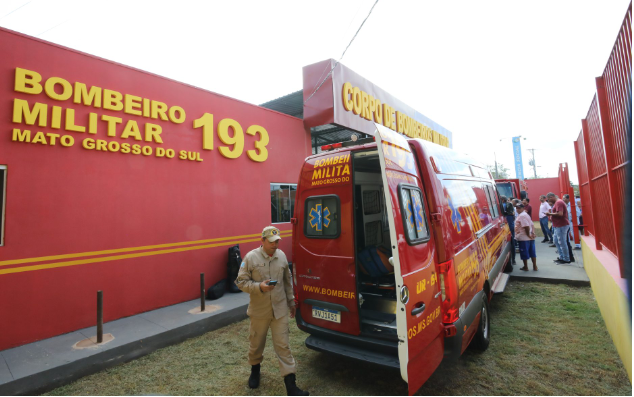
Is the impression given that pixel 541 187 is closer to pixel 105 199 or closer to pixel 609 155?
pixel 609 155

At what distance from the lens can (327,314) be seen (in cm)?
347

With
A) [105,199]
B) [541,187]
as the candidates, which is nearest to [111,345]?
[105,199]

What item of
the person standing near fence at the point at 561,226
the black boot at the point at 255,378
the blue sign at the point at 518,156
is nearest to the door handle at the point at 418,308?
the black boot at the point at 255,378

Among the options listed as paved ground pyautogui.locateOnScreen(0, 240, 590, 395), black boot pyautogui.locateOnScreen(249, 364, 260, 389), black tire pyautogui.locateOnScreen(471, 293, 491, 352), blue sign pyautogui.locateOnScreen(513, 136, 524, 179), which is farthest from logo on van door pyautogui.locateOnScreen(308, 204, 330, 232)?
blue sign pyautogui.locateOnScreen(513, 136, 524, 179)

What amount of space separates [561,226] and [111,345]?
965 centimetres

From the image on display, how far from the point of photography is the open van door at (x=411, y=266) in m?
2.54

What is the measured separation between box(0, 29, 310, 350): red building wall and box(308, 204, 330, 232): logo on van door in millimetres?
3615

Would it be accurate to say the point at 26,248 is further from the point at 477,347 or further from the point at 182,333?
the point at 477,347

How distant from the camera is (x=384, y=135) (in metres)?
2.77

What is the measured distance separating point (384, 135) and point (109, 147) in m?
4.89

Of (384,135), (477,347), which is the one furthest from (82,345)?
(477,347)

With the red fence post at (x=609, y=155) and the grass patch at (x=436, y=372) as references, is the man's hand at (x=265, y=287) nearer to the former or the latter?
the grass patch at (x=436, y=372)

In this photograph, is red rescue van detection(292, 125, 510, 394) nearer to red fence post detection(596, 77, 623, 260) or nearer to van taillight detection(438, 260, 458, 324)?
van taillight detection(438, 260, 458, 324)

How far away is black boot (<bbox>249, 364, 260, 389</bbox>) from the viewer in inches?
133
